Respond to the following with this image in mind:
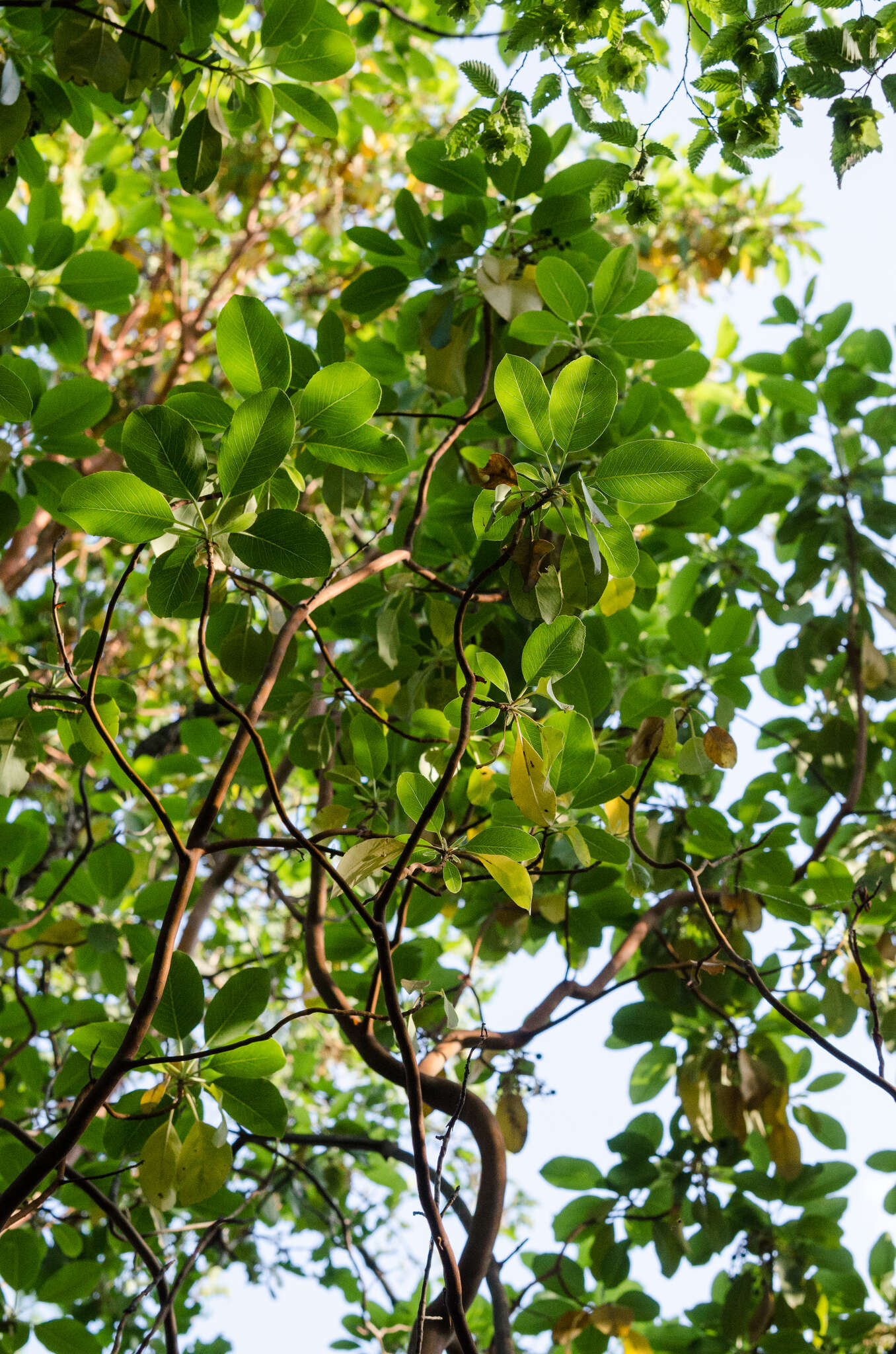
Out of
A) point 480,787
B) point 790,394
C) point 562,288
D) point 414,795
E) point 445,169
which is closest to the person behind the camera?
point 414,795

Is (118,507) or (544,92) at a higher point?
(544,92)

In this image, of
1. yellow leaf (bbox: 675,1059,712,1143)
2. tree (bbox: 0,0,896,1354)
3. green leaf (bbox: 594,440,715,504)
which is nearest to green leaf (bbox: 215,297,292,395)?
tree (bbox: 0,0,896,1354)

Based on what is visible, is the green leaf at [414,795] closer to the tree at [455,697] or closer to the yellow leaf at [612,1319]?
the tree at [455,697]

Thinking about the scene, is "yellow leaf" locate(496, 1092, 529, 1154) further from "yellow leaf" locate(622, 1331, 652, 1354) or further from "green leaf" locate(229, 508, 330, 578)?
"green leaf" locate(229, 508, 330, 578)

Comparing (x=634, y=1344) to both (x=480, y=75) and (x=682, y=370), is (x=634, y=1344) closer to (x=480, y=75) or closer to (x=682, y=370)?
(x=682, y=370)

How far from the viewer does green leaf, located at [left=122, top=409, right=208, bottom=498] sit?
0.97 m

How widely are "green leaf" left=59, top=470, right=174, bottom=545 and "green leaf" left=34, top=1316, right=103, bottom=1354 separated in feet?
4.76

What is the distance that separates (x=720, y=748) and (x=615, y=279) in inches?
29.6

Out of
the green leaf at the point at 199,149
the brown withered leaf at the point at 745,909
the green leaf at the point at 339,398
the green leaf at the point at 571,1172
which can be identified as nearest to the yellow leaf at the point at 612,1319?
the green leaf at the point at 571,1172

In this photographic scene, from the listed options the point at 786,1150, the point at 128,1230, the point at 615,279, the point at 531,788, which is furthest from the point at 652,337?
the point at 786,1150

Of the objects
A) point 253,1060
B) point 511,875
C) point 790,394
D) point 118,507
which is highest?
point 790,394

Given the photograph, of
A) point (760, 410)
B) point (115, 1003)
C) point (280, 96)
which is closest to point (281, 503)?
point (280, 96)

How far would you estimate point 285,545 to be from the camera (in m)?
1.06

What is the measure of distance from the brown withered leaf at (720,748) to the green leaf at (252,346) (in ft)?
2.54
